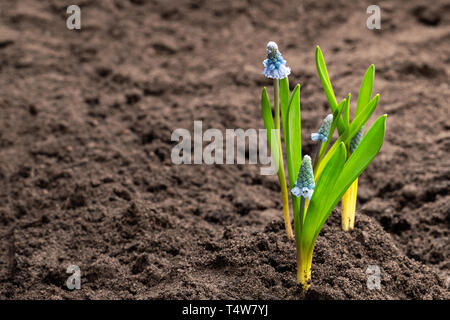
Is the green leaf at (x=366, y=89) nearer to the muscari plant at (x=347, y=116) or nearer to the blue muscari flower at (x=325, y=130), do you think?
the muscari plant at (x=347, y=116)

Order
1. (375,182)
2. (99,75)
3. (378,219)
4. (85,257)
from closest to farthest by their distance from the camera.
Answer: (85,257), (378,219), (375,182), (99,75)

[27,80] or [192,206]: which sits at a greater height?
[27,80]

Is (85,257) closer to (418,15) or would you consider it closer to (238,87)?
(238,87)

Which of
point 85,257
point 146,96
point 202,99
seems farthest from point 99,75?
point 85,257

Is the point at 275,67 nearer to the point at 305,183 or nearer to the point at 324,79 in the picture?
the point at 324,79

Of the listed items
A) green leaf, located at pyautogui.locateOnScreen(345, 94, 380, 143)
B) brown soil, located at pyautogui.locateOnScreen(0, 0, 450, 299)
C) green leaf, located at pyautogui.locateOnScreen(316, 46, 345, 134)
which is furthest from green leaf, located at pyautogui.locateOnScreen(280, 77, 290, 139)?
brown soil, located at pyautogui.locateOnScreen(0, 0, 450, 299)

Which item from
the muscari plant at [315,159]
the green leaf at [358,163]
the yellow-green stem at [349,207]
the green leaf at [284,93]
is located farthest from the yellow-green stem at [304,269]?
the green leaf at [284,93]

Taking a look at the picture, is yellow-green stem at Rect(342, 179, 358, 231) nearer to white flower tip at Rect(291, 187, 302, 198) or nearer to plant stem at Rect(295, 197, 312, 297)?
plant stem at Rect(295, 197, 312, 297)
